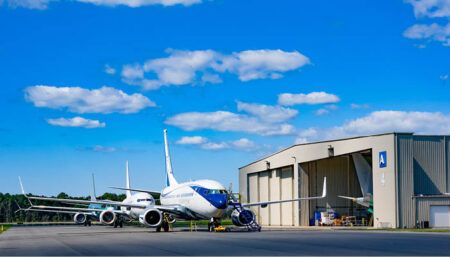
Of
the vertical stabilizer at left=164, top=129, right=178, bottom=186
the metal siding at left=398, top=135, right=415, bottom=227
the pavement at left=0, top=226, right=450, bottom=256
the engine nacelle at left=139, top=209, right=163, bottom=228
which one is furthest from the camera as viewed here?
the vertical stabilizer at left=164, top=129, right=178, bottom=186

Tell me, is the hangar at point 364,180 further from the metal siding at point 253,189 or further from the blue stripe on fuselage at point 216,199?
the blue stripe on fuselage at point 216,199

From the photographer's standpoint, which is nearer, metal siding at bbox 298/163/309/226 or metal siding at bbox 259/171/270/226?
metal siding at bbox 298/163/309/226

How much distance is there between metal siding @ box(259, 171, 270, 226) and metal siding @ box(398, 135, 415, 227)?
30678 mm

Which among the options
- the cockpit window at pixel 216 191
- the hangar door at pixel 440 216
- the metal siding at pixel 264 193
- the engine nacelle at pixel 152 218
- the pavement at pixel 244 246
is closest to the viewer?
the pavement at pixel 244 246

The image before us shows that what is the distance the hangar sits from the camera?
5816 centimetres

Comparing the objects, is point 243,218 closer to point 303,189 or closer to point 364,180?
point 364,180

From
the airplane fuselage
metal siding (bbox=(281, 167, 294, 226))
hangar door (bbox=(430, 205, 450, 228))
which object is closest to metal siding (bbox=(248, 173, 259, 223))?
metal siding (bbox=(281, 167, 294, 226))

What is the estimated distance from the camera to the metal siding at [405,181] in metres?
57.7

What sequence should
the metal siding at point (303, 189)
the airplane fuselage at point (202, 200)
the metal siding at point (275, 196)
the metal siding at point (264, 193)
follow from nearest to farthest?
the airplane fuselage at point (202, 200)
the metal siding at point (303, 189)
the metal siding at point (275, 196)
the metal siding at point (264, 193)

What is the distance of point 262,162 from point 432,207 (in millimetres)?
31450

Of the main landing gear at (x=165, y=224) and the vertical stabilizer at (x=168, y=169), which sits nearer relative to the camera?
the main landing gear at (x=165, y=224)

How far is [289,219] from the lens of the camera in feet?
260

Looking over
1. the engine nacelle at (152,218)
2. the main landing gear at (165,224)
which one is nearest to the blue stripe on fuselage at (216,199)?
the engine nacelle at (152,218)

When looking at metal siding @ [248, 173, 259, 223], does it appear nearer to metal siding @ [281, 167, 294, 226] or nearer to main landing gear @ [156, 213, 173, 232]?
metal siding @ [281, 167, 294, 226]
